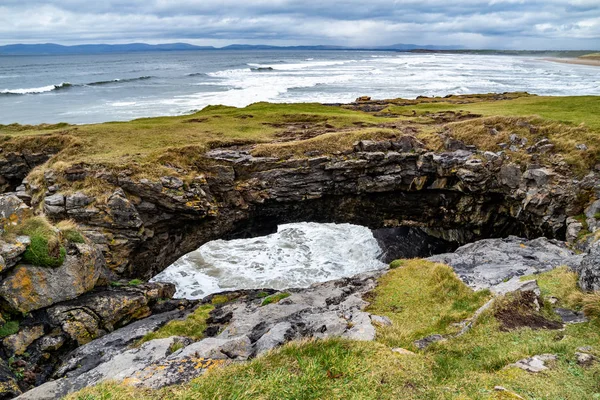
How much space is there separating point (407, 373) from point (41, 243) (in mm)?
14279

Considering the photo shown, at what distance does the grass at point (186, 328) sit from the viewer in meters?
13.6

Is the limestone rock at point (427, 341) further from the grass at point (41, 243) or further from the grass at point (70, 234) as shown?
the grass at point (70, 234)

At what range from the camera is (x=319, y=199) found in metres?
26.5

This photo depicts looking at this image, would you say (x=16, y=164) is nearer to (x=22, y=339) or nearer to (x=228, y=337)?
(x=22, y=339)

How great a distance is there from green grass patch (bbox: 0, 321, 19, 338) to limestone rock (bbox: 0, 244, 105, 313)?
526 mm

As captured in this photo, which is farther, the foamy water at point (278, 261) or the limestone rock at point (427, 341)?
the foamy water at point (278, 261)

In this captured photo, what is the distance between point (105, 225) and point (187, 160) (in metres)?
6.77

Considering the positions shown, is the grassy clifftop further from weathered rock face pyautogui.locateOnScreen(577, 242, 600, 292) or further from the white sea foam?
the white sea foam

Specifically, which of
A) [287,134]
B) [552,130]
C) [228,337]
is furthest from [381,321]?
[552,130]

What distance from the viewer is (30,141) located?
27.1 m

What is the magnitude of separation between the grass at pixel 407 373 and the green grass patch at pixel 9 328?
8.24m

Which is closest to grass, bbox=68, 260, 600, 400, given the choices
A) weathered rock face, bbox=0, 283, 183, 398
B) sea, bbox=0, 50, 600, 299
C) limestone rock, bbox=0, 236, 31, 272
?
weathered rock face, bbox=0, 283, 183, 398

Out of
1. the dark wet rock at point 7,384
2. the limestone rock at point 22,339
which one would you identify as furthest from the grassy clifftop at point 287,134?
the dark wet rock at point 7,384

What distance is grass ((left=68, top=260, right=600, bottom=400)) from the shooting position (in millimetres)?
6402
